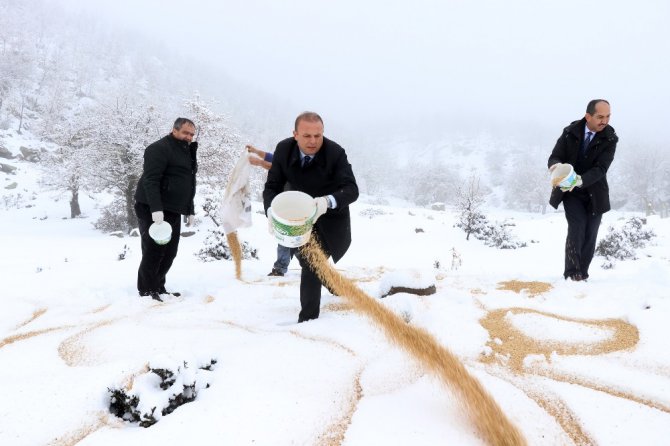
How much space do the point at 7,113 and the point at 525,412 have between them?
5732 cm

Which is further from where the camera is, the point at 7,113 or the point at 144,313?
the point at 7,113

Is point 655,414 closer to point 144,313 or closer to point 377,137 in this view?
point 144,313

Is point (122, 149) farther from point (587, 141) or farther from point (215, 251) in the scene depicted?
point (587, 141)

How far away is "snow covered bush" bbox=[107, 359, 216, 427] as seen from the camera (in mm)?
1410

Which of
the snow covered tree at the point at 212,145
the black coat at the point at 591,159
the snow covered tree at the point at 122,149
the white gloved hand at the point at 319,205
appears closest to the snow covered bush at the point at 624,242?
the black coat at the point at 591,159

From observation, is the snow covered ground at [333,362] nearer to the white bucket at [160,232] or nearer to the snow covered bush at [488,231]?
the white bucket at [160,232]

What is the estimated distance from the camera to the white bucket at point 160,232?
3321 millimetres

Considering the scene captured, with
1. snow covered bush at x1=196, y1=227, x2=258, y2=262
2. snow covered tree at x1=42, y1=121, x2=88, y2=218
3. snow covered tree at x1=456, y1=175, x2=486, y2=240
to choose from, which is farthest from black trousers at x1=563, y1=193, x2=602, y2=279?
snow covered tree at x1=42, y1=121, x2=88, y2=218

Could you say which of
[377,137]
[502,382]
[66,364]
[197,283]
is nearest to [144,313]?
[66,364]

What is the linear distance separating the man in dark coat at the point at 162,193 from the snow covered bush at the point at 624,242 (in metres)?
8.46

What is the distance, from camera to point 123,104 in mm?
18891

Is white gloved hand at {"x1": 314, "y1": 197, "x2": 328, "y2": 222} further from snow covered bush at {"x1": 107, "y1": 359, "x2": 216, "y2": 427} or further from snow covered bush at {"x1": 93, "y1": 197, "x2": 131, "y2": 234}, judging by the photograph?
snow covered bush at {"x1": 93, "y1": 197, "x2": 131, "y2": 234}

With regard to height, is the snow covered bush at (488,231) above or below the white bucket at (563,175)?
below

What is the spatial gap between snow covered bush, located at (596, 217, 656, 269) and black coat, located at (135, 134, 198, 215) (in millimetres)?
8418
